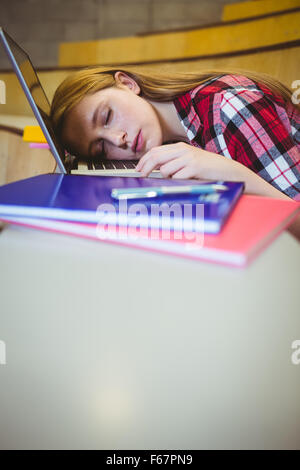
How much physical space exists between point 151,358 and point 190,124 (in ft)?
2.12

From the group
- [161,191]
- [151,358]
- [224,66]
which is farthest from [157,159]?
[224,66]

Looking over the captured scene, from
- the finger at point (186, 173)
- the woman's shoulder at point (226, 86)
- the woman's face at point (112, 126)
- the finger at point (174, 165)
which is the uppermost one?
the woman's shoulder at point (226, 86)

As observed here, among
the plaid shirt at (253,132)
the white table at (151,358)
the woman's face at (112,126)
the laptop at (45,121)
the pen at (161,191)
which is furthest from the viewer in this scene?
the woman's face at (112,126)

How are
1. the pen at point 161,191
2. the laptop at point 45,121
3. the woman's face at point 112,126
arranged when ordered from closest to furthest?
the pen at point 161,191 → the laptop at point 45,121 → the woman's face at point 112,126

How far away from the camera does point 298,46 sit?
0.78 metres

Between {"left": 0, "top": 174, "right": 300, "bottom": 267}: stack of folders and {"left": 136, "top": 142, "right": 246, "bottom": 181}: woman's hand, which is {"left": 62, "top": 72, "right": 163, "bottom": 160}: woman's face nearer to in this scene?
{"left": 136, "top": 142, "right": 246, "bottom": 181}: woman's hand

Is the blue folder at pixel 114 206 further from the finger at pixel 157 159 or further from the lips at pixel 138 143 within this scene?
the lips at pixel 138 143

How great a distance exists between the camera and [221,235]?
0.26 m

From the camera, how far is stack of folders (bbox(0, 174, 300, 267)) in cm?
25

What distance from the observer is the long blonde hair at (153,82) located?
0.76 metres

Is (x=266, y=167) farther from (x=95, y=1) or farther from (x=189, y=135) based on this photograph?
(x=95, y=1)

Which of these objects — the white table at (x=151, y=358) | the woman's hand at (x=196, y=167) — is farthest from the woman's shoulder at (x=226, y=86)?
the white table at (x=151, y=358)

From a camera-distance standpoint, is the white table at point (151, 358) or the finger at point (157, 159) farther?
the finger at point (157, 159)

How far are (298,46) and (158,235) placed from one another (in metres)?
0.76
